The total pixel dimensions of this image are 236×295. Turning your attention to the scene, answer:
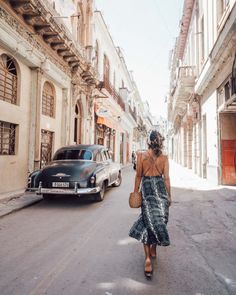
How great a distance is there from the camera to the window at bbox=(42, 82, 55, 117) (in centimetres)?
1140

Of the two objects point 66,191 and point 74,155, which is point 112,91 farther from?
point 66,191

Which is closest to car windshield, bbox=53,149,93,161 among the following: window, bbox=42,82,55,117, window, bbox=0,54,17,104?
window, bbox=0,54,17,104

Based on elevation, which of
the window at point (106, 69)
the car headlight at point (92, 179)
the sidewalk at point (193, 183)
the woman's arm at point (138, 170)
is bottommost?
the sidewalk at point (193, 183)

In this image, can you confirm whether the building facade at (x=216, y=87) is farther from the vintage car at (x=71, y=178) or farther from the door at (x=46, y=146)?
the door at (x=46, y=146)

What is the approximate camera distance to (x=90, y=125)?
16.7 metres

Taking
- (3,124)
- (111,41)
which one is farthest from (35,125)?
(111,41)

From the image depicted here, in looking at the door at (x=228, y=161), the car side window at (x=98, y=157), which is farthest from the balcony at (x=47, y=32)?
the door at (x=228, y=161)

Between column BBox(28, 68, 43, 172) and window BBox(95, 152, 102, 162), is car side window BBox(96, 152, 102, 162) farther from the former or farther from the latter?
column BBox(28, 68, 43, 172)

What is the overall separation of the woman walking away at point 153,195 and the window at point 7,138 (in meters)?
6.61

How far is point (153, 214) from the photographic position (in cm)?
317

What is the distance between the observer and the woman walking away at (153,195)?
3.15 metres

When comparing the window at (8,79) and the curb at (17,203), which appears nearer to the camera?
the curb at (17,203)

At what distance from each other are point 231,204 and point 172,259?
185 inches

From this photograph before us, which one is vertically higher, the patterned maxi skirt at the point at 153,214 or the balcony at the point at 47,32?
the balcony at the point at 47,32
